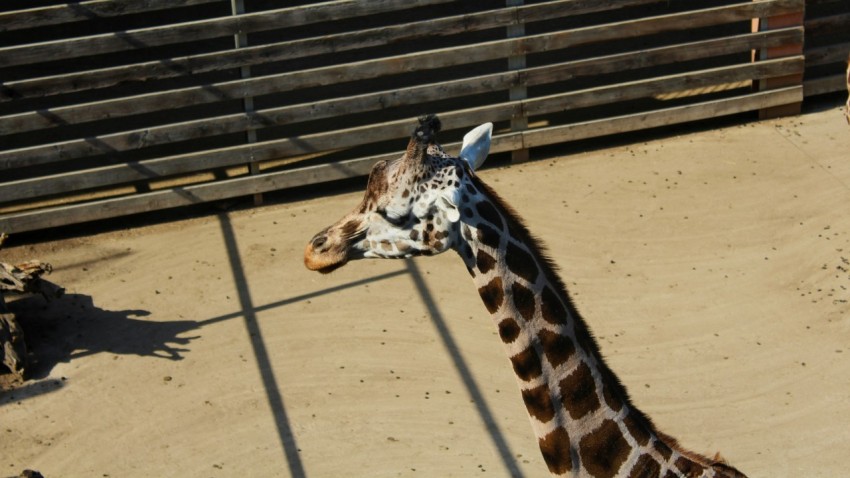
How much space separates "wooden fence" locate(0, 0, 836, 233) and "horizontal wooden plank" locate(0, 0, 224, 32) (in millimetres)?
14

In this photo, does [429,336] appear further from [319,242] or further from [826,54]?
[826,54]

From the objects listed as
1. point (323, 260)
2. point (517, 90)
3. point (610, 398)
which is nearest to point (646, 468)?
point (610, 398)

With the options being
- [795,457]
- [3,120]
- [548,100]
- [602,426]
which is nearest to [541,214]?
[548,100]

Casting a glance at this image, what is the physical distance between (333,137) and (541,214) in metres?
1.99

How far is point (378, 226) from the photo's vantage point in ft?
14.0

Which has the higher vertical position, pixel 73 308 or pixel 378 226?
pixel 378 226

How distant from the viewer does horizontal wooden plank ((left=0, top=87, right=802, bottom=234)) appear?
9.88 meters

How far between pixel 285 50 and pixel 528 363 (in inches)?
252

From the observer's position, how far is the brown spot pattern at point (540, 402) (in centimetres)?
419

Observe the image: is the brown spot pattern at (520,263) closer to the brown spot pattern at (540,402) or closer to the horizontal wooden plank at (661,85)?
the brown spot pattern at (540,402)

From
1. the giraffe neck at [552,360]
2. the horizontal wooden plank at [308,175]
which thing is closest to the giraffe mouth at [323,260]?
the giraffe neck at [552,360]

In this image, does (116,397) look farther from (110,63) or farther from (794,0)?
(794,0)

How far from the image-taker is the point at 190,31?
9812 mm

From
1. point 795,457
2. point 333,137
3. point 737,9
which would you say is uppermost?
point 737,9
